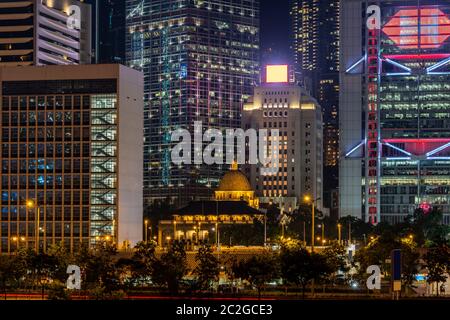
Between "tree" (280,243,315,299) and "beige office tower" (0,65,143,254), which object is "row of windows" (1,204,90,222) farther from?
"tree" (280,243,315,299)

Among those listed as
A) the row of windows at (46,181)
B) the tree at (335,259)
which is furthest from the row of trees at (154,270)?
the row of windows at (46,181)

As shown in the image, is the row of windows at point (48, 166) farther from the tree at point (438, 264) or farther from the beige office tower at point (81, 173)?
the tree at point (438, 264)

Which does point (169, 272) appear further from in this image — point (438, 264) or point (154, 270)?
point (438, 264)

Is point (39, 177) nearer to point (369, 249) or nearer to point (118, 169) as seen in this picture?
point (118, 169)

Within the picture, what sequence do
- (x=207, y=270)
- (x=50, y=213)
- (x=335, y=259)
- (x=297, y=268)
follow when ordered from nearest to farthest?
(x=297, y=268) → (x=207, y=270) → (x=335, y=259) → (x=50, y=213)

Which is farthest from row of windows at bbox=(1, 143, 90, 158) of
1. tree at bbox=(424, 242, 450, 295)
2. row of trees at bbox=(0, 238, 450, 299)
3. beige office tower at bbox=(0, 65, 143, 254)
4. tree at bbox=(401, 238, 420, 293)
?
tree at bbox=(424, 242, 450, 295)

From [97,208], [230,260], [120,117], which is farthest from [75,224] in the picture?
[230,260]

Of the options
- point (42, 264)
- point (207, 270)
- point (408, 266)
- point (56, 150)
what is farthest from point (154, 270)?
point (56, 150)

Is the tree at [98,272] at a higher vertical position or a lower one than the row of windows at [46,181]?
lower

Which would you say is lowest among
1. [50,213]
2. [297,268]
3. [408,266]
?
[408,266]

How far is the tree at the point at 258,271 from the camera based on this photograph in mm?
124438

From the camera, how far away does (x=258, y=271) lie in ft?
407
